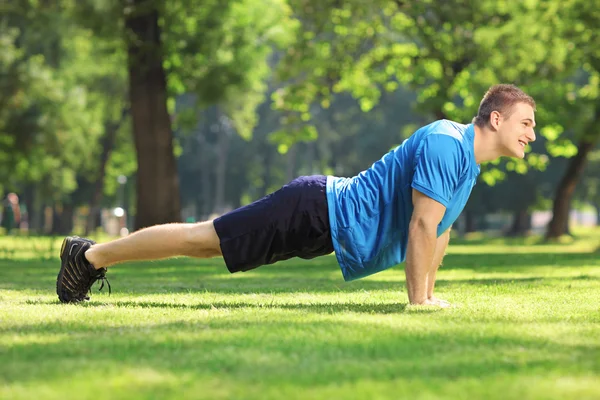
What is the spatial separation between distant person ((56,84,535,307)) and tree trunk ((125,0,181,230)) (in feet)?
58.8

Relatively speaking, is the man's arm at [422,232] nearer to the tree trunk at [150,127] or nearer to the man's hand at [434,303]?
the man's hand at [434,303]

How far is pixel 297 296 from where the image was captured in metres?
9.29

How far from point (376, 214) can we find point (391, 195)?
0.55 ft

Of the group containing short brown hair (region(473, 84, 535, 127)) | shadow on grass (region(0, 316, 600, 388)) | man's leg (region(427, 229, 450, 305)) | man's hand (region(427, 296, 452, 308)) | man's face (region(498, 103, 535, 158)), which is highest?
short brown hair (region(473, 84, 535, 127))

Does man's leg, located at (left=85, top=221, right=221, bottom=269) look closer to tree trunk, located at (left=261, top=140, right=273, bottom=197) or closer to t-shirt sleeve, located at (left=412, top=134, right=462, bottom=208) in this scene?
t-shirt sleeve, located at (left=412, top=134, right=462, bottom=208)

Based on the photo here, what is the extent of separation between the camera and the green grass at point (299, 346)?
4223 millimetres

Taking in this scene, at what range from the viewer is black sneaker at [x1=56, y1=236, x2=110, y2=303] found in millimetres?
8008

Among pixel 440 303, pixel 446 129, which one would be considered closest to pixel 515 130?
pixel 446 129

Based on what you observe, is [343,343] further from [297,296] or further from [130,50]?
[130,50]

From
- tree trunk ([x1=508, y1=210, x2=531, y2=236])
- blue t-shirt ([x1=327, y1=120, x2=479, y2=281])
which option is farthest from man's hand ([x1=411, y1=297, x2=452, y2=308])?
tree trunk ([x1=508, y1=210, x2=531, y2=236])

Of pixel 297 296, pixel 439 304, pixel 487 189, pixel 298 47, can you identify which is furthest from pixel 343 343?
pixel 487 189

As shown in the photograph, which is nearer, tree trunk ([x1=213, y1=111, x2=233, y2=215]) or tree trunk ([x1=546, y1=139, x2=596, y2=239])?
tree trunk ([x1=546, y1=139, x2=596, y2=239])

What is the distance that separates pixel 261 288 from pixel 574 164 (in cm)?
2731

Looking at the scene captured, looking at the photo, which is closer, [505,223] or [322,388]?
[322,388]
